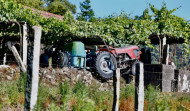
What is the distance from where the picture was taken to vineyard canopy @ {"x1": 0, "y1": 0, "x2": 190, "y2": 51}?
10.2m

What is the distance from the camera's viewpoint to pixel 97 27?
12234 millimetres

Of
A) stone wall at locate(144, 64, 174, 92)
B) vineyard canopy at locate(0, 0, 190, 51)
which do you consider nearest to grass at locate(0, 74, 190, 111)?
stone wall at locate(144, 64, 174, 92)

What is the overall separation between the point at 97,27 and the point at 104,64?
9.41 ft

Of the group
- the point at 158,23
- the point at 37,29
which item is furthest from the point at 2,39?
the point at 37,29

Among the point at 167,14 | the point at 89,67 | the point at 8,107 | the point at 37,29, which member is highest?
the point at 167,14

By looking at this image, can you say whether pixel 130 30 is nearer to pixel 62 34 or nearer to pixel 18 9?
pixel 62 34

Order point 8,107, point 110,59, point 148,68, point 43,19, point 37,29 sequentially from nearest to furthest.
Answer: point 37,29
point 8,107
point 148,68
point 110,59
point 43,19

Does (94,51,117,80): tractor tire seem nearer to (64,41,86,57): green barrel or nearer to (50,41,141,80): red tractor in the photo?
(50,41,141,80): red tractor

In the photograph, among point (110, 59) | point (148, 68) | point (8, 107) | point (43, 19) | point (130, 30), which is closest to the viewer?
point (8, 107)

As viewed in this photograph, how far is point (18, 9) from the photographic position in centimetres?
1019

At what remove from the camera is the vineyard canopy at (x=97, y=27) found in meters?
10.2

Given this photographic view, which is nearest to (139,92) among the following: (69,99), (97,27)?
(69,99)

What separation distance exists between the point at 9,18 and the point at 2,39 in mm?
4392

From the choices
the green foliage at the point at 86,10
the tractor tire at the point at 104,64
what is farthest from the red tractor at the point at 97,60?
the green foliage at the point at 86,10
